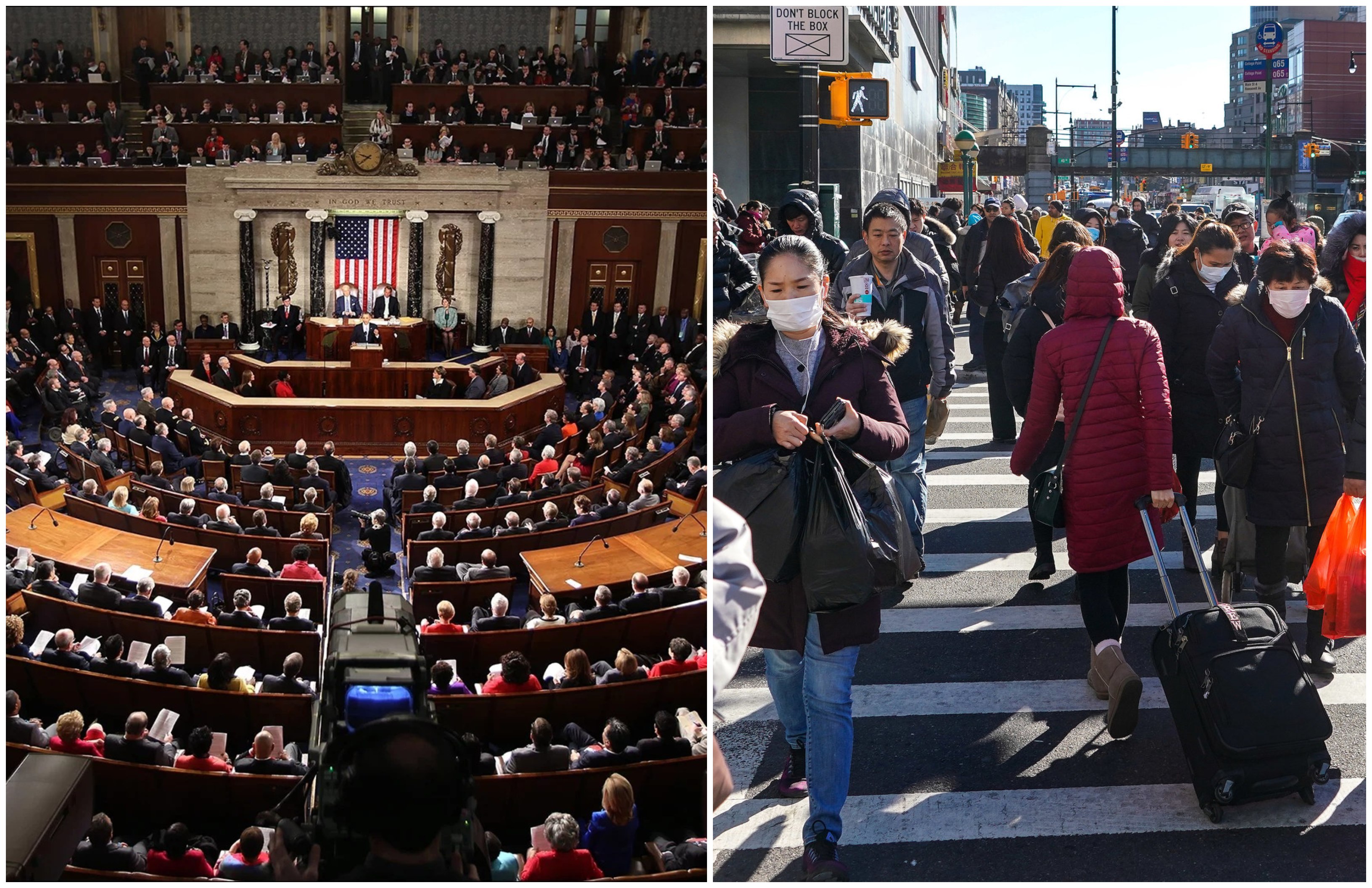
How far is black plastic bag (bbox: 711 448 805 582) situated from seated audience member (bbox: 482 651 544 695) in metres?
4.68

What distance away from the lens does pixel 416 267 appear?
29078mm

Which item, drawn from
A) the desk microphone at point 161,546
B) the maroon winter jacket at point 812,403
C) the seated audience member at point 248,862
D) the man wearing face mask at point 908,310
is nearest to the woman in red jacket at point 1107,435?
the maroon winter jacket at point 812,403

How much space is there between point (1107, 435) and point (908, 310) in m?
2.12

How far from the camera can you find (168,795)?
8.18m

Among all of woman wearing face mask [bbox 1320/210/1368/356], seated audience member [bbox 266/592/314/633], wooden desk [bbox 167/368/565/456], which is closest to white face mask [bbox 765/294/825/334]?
woman wearing face mask [bbox 1320/210/1368/356]

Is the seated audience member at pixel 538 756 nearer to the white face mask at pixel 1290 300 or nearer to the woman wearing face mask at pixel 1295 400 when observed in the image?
the woman wearing face mask at pixel 1295 400

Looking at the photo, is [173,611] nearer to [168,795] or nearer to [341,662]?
[168,795]

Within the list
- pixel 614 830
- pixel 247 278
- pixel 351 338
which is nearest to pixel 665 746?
pixel 614 830

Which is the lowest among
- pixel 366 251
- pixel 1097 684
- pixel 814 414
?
pixel 1097 684

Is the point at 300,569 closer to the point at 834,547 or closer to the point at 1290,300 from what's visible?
the point at 834,547

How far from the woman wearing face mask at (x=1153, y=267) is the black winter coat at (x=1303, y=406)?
1.49 m

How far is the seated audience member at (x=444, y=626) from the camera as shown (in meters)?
10.4

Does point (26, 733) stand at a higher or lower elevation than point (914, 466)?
lower

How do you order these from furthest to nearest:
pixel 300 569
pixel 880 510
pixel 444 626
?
pixel 300 569 < pixel 444 626 < pixel 880 510
